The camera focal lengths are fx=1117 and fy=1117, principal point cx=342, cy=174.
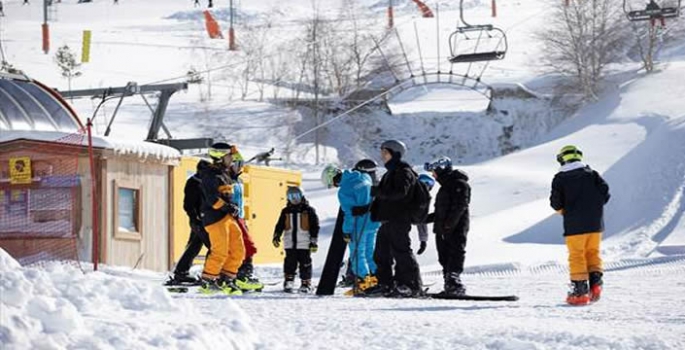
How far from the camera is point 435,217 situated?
1110 centimetres

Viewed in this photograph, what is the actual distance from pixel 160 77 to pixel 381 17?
25091 millimetres

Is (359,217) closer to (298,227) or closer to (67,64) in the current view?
(298,227)

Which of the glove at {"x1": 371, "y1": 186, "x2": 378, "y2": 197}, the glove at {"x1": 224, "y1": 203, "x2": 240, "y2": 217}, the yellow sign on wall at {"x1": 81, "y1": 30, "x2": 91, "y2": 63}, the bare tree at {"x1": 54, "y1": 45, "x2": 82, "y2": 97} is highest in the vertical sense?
the yellow sign on wall at {"x1": 81, "y1": 30, "x2": 91, "y2": 63}

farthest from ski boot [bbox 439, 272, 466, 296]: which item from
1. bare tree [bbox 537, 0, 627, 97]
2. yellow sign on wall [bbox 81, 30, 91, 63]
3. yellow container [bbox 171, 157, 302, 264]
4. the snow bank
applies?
yellow sign on wall [bbox 81, 30, 91, 63]

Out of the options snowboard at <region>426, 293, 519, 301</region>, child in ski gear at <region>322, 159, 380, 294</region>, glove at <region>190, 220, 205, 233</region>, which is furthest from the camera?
glove at <region>190, 220, 205, 233</region>

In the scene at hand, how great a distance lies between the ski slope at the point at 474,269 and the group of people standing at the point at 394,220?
0.59 metres

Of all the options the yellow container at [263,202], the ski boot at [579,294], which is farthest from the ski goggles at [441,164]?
the yellow container at [263,202]

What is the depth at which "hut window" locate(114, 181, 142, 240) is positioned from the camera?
16969mm

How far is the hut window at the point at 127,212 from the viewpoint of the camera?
668 inches

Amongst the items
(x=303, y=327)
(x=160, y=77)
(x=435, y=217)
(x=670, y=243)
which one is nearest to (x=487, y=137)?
(x=160, y=77)

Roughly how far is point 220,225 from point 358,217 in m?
1.45

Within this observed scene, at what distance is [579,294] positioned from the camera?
9.86m

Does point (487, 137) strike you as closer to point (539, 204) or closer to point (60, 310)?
point (539, 204)

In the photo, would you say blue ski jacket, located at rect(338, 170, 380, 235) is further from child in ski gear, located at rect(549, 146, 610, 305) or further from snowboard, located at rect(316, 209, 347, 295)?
child in ski gear, located at rect(549, 146, 610, 305)
